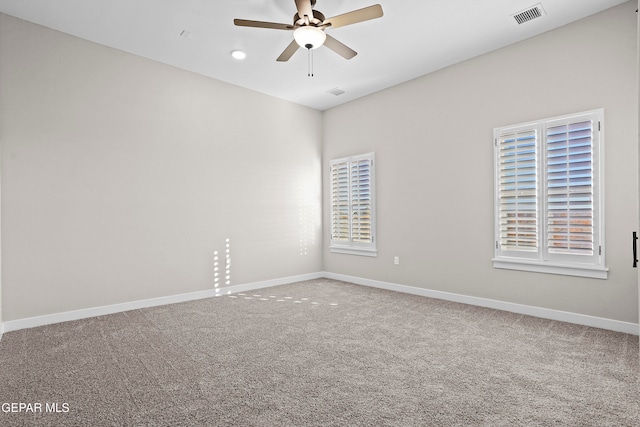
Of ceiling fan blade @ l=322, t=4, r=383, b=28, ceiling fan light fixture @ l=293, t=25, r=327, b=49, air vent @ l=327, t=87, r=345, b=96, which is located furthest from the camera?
air vent @ l=327, t=87, r=345, b=96

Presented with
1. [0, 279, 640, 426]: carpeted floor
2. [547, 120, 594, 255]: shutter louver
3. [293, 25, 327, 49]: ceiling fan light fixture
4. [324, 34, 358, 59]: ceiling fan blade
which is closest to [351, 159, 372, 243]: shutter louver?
[0, 279, 640, 426]: carpeted floor

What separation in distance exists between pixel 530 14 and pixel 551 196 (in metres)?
1.81

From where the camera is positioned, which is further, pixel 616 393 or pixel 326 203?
pixel 326 203

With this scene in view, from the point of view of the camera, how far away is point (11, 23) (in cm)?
336

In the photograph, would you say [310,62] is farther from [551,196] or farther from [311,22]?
[551,196]

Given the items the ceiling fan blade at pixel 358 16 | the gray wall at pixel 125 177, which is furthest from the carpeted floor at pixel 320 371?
the ceiling fan blade at pixel 358 16

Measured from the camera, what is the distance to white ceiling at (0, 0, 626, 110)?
318 cm

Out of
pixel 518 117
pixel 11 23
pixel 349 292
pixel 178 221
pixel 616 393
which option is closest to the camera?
pixel 616 393

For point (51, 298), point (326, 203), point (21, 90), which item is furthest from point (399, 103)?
point (51, 298)

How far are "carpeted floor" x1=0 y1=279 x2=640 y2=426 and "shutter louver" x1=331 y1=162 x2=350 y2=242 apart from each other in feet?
7.15

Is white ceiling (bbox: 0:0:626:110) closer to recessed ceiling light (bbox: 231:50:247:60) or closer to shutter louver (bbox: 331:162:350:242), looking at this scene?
recessed ceiling light (bbox: 231:50:247:60)

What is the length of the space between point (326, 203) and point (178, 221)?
264 cm

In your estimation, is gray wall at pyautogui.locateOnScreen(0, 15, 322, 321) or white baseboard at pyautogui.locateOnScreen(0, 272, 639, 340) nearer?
white baseboard at pyautogui.locateOnScreen(0, 272, 639, 340)

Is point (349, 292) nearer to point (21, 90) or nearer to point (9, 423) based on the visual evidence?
point (9, 423)
